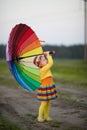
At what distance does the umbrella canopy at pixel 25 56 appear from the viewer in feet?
29.5

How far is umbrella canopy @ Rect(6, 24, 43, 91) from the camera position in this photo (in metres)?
8.99

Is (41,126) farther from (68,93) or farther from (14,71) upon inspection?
(68,93)

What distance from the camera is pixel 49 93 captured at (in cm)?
890

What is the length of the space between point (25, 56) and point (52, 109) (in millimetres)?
2114

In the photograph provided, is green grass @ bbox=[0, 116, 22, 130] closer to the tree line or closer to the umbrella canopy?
the umbrella canopy

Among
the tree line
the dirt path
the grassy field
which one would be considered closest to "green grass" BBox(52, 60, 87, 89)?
the grassy field

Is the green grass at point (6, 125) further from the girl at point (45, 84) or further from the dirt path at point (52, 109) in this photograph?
the girl at point (45, 84)

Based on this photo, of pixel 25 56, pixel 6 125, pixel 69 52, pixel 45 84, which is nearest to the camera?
pixel 6 125

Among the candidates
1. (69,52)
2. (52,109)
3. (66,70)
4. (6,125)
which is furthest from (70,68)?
(6,125)

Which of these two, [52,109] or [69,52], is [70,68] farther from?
[52,109]

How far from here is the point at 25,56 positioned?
29.9 feet

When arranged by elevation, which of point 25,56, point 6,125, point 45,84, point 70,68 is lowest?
point 6,125

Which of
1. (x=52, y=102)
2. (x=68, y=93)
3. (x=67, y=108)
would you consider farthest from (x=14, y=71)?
(x=68, y=93)

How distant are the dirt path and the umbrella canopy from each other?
0.83m
